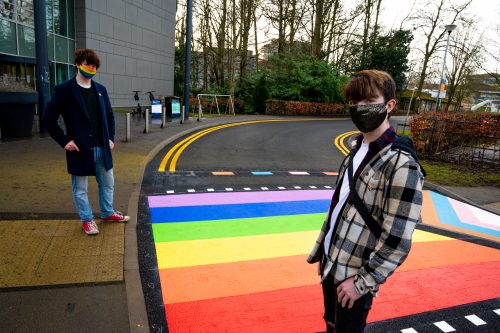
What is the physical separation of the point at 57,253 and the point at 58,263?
A: 9.2 inches

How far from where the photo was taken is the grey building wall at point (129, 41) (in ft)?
65.3

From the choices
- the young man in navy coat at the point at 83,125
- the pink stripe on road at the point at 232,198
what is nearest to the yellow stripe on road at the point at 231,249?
the young man in navy coat at the point at 83,125

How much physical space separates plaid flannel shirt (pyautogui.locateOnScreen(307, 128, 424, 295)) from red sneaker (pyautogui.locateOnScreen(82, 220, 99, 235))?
329 cm

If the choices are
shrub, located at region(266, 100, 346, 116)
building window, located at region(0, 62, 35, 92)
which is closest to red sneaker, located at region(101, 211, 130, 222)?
building window, located at region(0, 62, 35, 92)

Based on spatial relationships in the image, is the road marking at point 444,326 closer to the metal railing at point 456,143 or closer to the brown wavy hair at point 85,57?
the brown wavy hair at point 85,57

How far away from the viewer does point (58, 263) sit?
3635 mm

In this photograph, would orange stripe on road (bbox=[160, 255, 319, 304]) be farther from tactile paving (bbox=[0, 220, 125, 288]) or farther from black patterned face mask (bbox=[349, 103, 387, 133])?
black patterned face mask (bbox=[349, 103, 387, 133])

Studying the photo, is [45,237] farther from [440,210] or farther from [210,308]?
[440,210]

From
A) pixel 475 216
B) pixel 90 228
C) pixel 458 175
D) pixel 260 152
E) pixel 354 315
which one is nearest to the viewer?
pixel 354 315

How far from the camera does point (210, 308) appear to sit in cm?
325

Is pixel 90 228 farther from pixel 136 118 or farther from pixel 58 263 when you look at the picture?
pixel 136 118

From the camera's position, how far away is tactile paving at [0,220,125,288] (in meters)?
3.39

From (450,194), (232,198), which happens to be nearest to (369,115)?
(232,198)

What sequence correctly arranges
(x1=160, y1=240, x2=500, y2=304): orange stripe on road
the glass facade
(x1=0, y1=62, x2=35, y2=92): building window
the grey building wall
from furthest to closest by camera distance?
the grey building wall → (x1=0, y1=62, x2=35, y2=92): building window → the glass facade → (x1=160, y1=240, x2=500, y2=304): orange stripe on road
